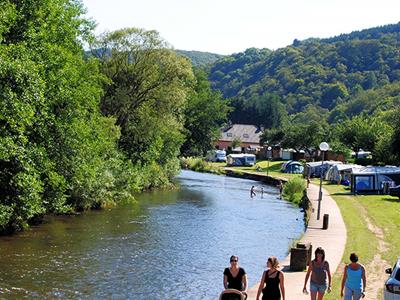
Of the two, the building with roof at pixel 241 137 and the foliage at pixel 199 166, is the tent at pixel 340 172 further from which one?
the building with roof at pixel 241 137

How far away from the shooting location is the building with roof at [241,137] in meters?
139

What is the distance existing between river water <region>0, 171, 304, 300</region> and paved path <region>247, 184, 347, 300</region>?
4.48ft

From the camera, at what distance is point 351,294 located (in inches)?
504

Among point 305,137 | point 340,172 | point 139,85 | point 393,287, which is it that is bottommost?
point 340,172

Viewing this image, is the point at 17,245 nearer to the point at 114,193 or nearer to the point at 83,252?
the point at 83,252

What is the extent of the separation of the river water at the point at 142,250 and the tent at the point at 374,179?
9.87m

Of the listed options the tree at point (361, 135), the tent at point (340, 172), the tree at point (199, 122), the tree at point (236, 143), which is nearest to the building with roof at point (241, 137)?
the tree at point (236, 143)

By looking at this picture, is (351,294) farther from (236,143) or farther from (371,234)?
(236,143)

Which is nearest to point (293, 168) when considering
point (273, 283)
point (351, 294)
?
point (351, 294)

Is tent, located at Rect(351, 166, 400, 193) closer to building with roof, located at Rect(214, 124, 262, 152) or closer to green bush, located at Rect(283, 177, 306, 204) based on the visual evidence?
green bush, located at Rect(283, 177, 306, 204)

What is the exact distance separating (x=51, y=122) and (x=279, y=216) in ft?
58.1

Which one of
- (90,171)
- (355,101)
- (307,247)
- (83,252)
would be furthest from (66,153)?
(355,101)

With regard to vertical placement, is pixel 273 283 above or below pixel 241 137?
above

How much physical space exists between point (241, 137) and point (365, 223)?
110693mm
